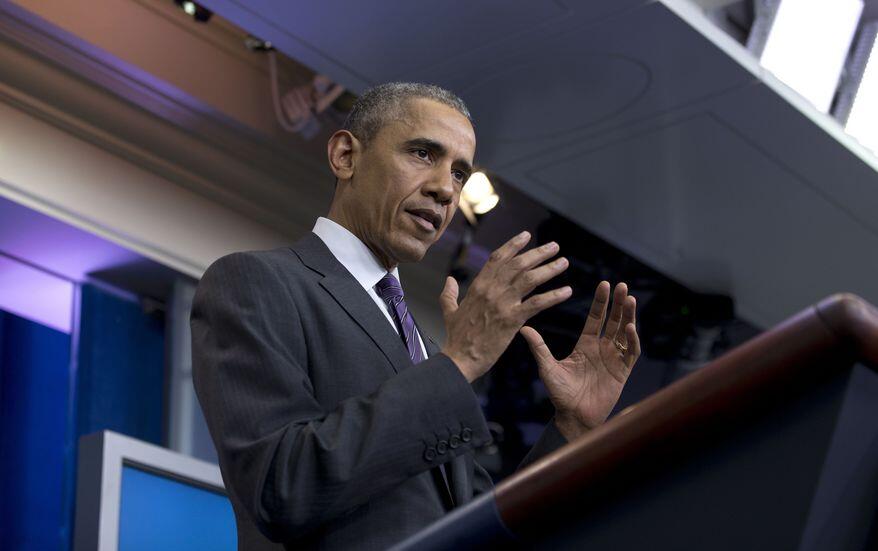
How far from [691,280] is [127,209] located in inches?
83.0

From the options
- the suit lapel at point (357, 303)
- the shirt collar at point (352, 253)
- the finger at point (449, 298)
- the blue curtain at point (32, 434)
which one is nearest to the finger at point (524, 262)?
the finger at point (449, 298)

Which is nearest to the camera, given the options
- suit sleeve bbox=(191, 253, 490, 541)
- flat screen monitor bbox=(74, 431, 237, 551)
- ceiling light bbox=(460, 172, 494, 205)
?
suit sleeve bbox=(191, 253, 490, 541)

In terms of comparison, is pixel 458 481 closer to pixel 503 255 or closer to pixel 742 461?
pixel 503 255

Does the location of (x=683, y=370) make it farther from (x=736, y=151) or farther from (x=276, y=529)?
(x=276, y=529)

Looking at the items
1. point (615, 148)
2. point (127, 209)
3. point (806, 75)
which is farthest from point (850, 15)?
point (127, 209)

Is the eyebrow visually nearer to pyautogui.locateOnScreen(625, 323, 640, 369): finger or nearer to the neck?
the neck

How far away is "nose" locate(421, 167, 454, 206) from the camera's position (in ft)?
5.84

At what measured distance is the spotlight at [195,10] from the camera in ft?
13.4

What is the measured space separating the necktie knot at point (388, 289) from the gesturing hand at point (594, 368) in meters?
0.16

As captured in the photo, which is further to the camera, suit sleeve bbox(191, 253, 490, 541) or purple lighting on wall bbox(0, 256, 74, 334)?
purple lighting on wall bbox(0, 256, 74, 334)

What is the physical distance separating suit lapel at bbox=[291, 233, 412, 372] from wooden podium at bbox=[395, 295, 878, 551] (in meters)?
0.65

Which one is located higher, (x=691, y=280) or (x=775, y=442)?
(x=691, y=280)

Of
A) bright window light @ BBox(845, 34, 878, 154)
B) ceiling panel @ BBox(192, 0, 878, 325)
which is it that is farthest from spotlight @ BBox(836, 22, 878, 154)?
ceiling panel @ BBox(192, 0, 878, 325)

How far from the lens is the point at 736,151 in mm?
4430
